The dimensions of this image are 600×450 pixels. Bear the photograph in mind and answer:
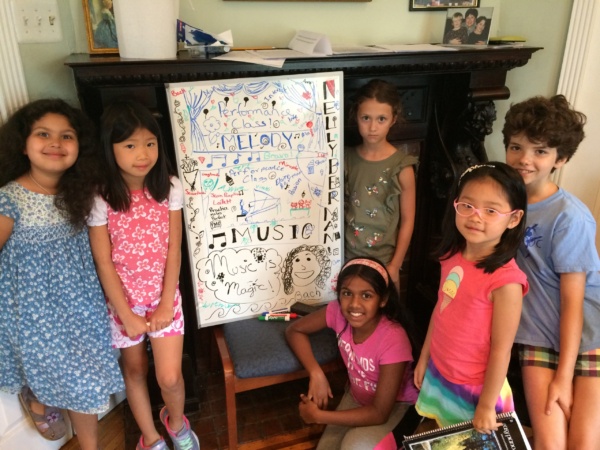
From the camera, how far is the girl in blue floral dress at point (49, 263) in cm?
131

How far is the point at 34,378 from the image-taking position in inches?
55.5

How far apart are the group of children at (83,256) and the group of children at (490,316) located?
0.50m

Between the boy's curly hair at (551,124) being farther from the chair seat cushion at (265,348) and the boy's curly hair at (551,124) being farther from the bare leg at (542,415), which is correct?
the chair seat cushion at (265,348)

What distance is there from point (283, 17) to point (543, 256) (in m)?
1.17

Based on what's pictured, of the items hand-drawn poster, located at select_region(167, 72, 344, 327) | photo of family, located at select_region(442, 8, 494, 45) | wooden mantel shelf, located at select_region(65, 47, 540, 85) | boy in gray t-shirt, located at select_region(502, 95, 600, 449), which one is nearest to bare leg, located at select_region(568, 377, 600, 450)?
boy in gray t-shirt, located at select_region(502, 95, 600, 449)

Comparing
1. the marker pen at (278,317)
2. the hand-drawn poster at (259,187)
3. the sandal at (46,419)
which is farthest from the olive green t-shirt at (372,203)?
the sandal at (46,419)

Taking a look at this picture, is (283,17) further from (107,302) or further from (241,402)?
(241,402)

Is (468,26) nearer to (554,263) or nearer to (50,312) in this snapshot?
(554,263)

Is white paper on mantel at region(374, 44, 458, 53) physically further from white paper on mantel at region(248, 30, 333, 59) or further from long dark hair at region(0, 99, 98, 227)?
long dark hair at region(0, 99, 98, 227)

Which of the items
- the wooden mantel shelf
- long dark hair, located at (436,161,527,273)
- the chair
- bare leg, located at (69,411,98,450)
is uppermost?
the wooden mantel shelf

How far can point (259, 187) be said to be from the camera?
1643mm

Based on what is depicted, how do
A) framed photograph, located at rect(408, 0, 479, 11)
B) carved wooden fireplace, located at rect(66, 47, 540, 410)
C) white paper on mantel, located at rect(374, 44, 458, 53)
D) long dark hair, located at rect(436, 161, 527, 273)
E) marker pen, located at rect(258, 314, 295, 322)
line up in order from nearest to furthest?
1. long dark hair, located at rect(436, 161, 527, 273)
2. carved wooden fireplace, located at rect(66, 47, 540, 410)
3. white paper on mantel, located at rect(374, 44, 458, 53)
4. marker pen, located at rect(258, 314, 295, 322)
5. framed photograph, located at rect(408, 0, 479, 11)

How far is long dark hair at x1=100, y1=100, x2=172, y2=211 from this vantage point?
4.43ft

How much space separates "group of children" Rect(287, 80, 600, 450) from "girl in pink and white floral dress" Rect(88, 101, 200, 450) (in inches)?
16.4
